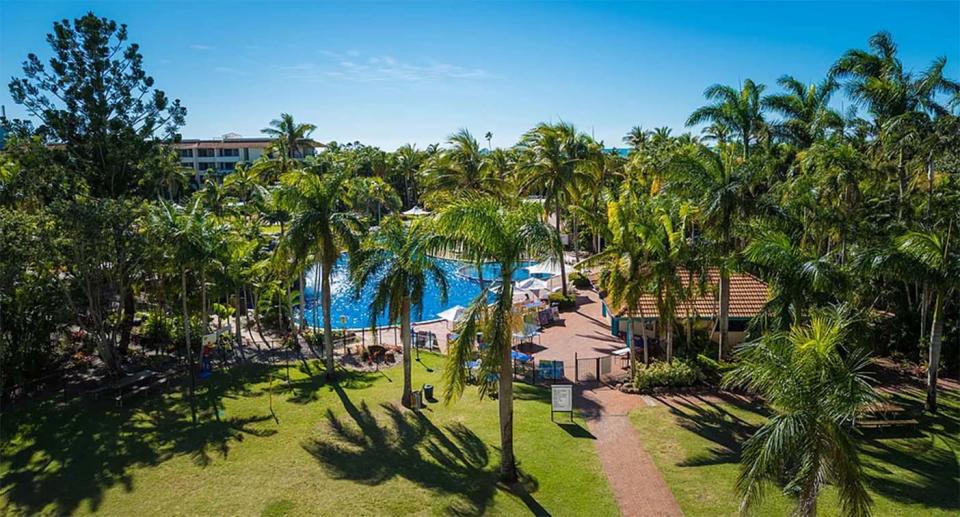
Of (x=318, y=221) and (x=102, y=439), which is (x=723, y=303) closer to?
(x=318, y=221)

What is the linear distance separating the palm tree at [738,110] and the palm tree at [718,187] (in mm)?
9623

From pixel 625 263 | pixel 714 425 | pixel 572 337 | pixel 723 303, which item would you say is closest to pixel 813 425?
pixel 714 425

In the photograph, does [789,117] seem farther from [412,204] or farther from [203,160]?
[203,160]

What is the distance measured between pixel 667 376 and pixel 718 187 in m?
6.91

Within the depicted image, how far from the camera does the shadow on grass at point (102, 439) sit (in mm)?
14070

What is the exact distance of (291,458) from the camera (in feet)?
51.5

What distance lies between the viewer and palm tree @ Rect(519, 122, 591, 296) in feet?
108

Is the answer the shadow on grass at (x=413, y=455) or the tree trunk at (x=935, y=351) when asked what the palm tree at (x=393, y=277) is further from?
the tree trunk at (x=935, y=351)

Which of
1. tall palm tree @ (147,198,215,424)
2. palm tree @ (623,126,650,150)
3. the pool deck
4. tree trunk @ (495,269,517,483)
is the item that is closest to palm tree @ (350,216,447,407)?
tree trunk @ (495,269,517,483)

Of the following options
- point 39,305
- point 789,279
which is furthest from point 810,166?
point 39,305

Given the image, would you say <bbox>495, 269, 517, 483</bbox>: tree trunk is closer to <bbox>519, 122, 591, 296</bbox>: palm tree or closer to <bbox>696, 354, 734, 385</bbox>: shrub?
<bbox>696, 354, 734, 385</bbox>: shrub

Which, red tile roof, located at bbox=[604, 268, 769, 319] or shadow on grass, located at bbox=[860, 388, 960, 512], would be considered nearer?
shadow on grass, located at bbox=[860, 388, 960, 512]

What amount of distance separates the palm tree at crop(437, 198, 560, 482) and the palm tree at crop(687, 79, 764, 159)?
64.1 ft

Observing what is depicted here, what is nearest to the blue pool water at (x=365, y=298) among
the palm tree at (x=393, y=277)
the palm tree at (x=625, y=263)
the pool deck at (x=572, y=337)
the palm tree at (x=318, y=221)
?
the pool deck at (x=572, y=337)
